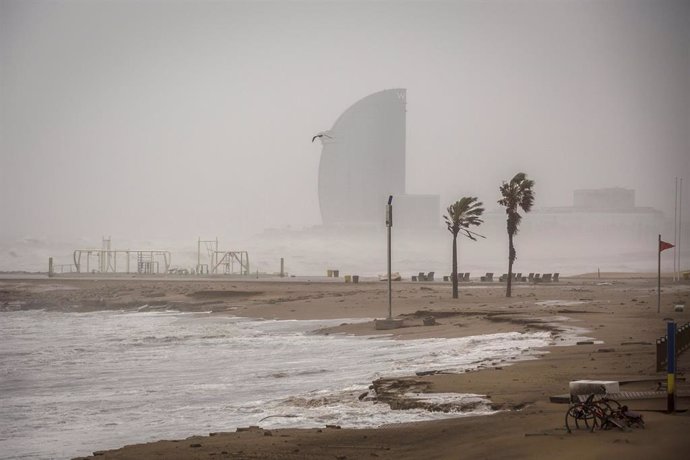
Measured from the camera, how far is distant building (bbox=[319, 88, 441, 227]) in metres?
182

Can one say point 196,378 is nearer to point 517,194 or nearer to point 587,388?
point 587,388

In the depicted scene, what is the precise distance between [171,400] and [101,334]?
15515 millimetres

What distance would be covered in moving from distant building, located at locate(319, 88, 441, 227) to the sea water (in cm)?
15027

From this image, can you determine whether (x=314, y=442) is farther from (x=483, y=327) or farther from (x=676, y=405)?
(x=483, y=327)

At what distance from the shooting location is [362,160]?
600ft

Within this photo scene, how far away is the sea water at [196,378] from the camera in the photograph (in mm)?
12945

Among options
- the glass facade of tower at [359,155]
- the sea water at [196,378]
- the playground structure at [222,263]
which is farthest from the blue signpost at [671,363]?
the glass facade of tower at [359,155]

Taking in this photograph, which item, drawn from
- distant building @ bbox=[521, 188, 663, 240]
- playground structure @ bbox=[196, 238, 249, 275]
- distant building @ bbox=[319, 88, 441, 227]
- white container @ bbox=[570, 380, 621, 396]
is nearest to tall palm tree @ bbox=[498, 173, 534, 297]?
white container @ bbox=[570, 380, 621, 396]

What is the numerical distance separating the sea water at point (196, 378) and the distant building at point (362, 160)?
493ft

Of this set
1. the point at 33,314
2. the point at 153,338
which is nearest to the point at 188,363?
the point at 153,338

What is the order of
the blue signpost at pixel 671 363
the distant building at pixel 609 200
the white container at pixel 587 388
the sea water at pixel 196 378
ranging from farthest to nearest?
the distant building at pixel 609 200 < the sea water at pixel 196 378 < the white container at pixel 587 388 < the blue signpost at pixel 671 363

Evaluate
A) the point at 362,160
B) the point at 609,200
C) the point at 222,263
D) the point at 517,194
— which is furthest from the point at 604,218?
the point at 517,194

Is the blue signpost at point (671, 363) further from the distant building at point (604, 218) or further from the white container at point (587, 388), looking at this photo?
the distant building at point (604, 218)

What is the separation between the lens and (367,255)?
136 meters
